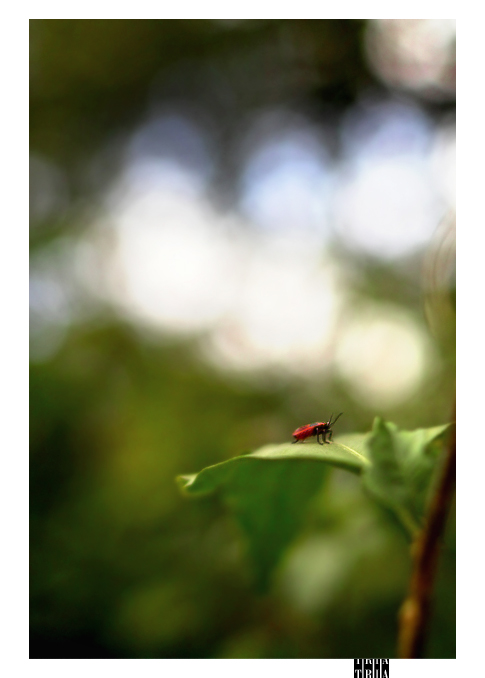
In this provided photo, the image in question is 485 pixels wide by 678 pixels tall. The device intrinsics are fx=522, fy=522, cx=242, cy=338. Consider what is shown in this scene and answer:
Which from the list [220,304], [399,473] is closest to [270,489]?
[399,473]

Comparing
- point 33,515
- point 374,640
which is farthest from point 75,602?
point 374,640

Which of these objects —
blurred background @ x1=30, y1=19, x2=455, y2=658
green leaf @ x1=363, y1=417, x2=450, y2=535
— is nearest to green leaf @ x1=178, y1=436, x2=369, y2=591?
green leaf @ x1=363, y1=417, x2=450, y2=535

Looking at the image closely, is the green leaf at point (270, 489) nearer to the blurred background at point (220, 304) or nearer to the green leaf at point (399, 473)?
the green leaf at point (399, 473)

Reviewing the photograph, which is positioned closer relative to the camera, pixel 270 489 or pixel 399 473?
pixel 399 473

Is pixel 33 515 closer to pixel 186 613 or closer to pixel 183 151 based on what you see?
pixel 186 613

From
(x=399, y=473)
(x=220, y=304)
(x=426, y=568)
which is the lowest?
(x=426, y=568)

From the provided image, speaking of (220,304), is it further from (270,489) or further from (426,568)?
(426,568)

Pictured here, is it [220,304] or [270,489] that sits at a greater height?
[220,304]
